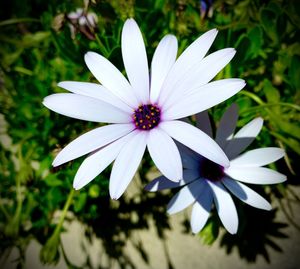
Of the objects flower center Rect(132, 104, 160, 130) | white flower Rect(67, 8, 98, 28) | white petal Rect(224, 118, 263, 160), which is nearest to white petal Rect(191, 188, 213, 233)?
white petal Rect(224, 118, 263, 160)

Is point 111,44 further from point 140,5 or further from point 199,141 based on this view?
point 199,141

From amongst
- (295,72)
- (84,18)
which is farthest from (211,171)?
(84,18)

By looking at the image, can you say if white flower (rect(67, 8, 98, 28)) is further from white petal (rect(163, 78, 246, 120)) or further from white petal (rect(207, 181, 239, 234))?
white petal (rect(207, 181, 239, 234))

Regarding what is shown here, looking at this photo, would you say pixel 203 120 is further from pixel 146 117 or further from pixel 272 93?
pixel 272 93

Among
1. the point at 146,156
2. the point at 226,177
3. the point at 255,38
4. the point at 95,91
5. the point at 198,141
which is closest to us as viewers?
the point at 198,141

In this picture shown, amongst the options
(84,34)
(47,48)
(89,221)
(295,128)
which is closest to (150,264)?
(89,221)

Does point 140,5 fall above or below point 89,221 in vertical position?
above

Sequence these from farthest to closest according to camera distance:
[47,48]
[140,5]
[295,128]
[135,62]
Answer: [47,48] < [140,5] < [295,128] < [135,62]
